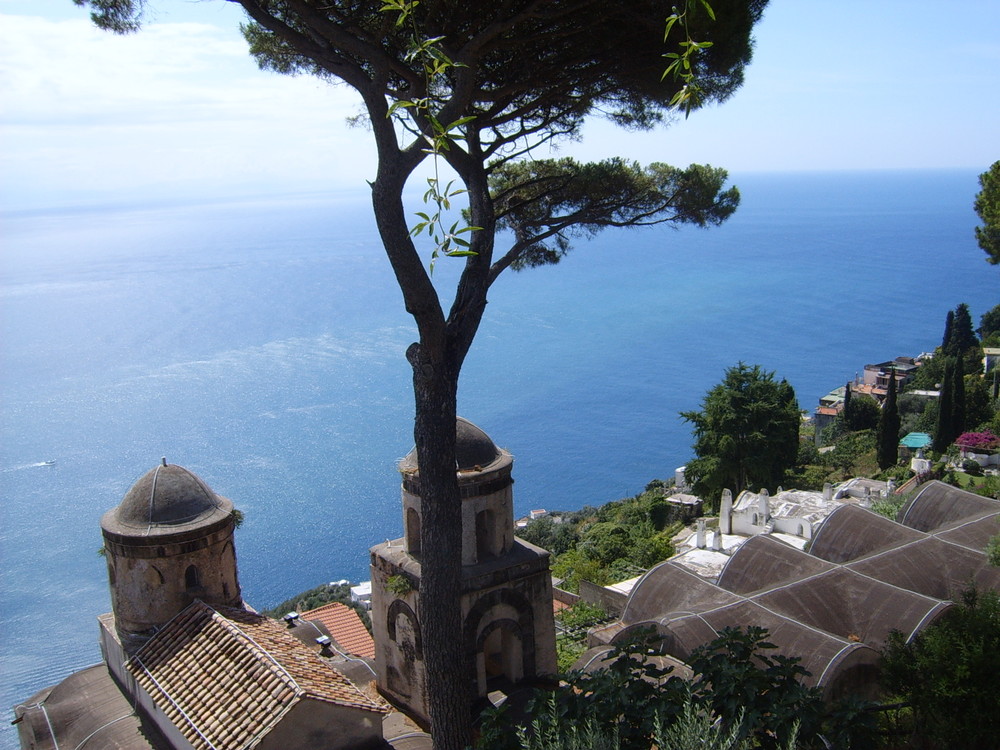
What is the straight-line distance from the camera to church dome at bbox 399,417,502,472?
9.02 metres

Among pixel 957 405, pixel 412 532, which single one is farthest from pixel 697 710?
pixel 957 405

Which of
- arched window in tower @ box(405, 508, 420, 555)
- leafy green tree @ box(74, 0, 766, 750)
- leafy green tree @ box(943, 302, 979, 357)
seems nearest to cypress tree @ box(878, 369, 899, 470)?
leafy green tree @ box(943, 302, 979, 357)

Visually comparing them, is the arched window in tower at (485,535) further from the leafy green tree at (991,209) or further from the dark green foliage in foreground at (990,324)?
the dark green foliage in foreground at (990,324)

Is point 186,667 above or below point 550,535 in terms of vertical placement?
above

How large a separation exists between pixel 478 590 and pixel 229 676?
8.64ft

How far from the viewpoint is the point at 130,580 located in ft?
28.9

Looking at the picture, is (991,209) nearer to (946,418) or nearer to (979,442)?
(979,442)

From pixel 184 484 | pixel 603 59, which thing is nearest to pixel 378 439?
pixel 184 484

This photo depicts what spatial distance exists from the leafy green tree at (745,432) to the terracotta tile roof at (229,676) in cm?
2093

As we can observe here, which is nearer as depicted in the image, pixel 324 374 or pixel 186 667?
pixel 186 667

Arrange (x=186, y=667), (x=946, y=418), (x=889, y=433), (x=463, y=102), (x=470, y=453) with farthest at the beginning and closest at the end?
(x=946, y=418)
(x=889, y=433)
(x=470, y=453)
(x=186, y=667)
(x=463, y=102)

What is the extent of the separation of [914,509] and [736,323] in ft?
191

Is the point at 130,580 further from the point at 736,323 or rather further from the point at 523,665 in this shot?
the point at 736,323

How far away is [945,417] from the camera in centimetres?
3167
